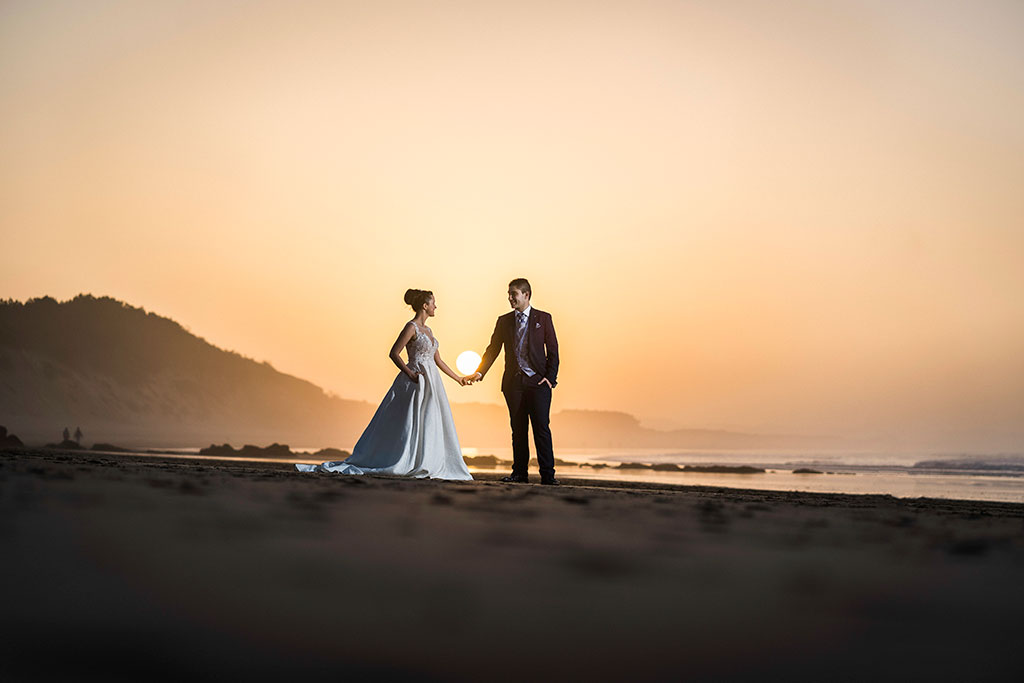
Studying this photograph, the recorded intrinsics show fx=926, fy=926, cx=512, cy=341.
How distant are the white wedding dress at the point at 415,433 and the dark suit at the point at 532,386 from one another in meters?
1.05

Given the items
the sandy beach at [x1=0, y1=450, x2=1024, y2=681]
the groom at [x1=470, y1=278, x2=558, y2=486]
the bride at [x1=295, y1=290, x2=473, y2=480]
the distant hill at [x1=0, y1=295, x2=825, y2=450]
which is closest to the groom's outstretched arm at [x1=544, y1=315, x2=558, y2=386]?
the groom at [x1=470, y1=278, x2=558, y2=486]

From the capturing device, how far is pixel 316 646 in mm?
1864

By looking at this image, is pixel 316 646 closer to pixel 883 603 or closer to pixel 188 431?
pixel 883 603

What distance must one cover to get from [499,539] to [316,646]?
5.94 ft

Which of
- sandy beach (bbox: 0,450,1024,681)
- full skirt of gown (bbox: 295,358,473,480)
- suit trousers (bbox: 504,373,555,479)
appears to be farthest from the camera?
full skirt of gown (bbox: 295,358,473,480)

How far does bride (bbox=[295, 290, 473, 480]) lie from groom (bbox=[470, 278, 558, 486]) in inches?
42.6

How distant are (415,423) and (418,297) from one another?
4.95ft

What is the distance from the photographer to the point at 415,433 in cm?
1097

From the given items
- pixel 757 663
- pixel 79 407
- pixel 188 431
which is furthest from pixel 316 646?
pixel 188 431

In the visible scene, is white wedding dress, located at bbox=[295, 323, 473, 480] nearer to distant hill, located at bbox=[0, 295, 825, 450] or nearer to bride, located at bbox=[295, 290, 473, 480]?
bride, located at bbox=[295, 290, 473, 480]

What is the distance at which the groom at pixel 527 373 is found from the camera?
998 cm

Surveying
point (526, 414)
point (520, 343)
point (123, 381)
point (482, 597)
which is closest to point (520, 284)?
point (520, 343)

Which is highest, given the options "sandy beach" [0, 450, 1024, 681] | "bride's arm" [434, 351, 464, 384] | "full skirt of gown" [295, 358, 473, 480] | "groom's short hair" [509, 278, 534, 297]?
"groom's short hair" [509, 278, 534, 297]

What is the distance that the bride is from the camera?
1081 cm
